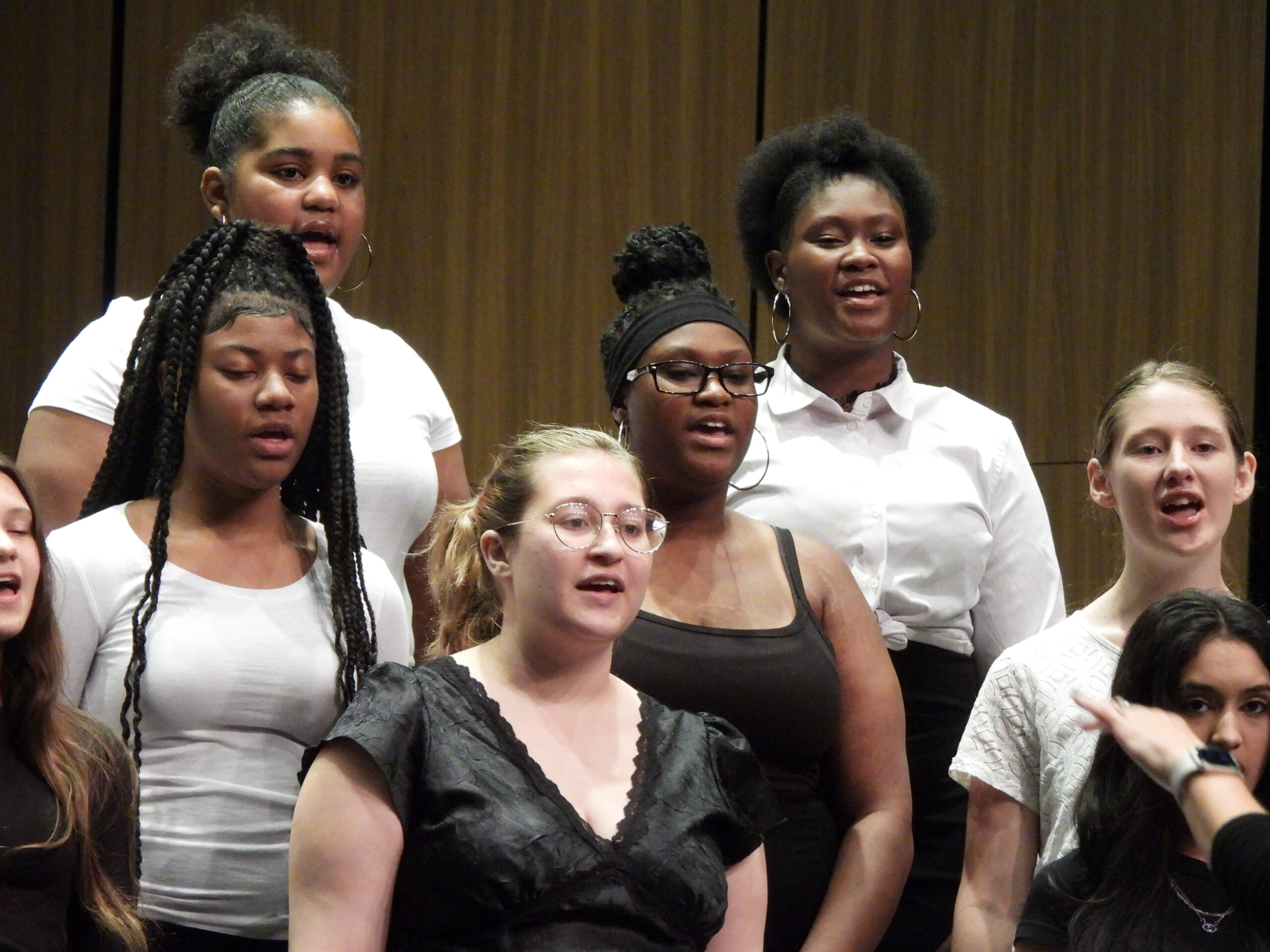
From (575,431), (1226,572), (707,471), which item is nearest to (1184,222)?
(1226,572)

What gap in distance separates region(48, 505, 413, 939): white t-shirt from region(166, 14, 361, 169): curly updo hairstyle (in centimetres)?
82

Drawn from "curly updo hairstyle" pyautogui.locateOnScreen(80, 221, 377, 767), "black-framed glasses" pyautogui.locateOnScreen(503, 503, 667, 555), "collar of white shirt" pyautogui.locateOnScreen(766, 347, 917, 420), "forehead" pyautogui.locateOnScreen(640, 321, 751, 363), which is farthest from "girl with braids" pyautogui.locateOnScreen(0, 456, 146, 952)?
"collar of white shirt" pyautogui.locateOnScreen(766, 347, 917, 420)

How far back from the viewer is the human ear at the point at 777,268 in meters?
2.79

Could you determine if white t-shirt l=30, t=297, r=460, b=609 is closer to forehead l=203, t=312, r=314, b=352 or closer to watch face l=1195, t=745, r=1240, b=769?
forehead l=203, t=312, r=314, b=352

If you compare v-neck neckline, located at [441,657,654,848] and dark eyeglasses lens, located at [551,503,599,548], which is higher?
dark eyeglasses lens, located at [551,503,599,548]

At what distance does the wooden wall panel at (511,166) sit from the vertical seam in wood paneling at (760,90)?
2 cm

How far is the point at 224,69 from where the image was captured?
2584 millimetres

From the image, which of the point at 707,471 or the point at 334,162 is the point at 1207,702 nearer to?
the point at 707,471

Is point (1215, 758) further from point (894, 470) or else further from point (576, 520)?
point (894, 470)

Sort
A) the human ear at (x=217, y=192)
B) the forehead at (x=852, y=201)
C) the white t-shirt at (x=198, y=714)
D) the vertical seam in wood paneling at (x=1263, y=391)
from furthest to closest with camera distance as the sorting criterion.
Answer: the vertical seam in wood paneling at (x=1263, y=391) < the forehead at (x=852, y=201) < the human ear at (x=217, y=192) < the white t-shirt at (x=198, y=714)

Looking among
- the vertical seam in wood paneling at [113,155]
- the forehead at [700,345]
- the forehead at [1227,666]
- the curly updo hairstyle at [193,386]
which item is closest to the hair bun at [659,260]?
the forehead at [700,345]

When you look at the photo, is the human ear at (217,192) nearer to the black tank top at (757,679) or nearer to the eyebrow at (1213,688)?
the black tank top at (757,679)

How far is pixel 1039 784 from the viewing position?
A: 215 centimetres

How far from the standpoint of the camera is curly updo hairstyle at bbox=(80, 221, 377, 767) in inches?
76.6
